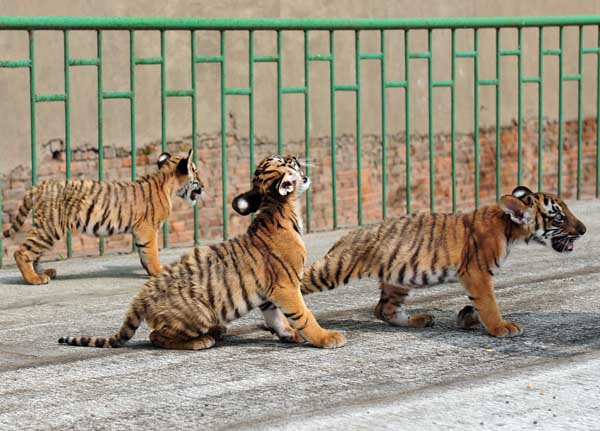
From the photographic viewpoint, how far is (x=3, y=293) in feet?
28.9

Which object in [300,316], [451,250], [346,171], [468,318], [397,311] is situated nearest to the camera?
[300,316]

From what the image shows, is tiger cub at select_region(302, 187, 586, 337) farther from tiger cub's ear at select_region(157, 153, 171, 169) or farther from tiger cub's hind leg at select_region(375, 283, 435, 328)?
tiger cub's ear at select_region(157, 153, 171, 169)

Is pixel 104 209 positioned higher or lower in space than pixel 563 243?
higher

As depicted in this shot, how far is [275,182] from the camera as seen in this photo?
23.0 feet

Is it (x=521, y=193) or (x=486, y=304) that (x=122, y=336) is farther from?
(x=521, y=193)

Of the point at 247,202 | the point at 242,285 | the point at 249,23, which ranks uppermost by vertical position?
the point at 249,23

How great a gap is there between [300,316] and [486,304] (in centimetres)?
94

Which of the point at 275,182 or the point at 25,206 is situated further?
the point at 25,206

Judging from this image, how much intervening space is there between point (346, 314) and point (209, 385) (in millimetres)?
1822

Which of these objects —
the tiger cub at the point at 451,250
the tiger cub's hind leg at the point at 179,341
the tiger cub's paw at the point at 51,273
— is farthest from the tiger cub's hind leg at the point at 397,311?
the tiger cub's paw at the point at 51,273

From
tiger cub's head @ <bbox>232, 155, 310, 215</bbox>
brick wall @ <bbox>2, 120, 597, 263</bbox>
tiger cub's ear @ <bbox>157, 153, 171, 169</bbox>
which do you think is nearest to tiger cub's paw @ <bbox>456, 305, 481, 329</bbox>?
tiger cub's head @ <bbox>232, 155, 310, 215</bbox>

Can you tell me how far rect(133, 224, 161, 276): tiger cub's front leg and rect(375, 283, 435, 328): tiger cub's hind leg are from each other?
2370mm

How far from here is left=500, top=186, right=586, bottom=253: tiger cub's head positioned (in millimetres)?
7320

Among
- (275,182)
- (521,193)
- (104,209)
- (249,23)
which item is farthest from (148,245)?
(521,193)
